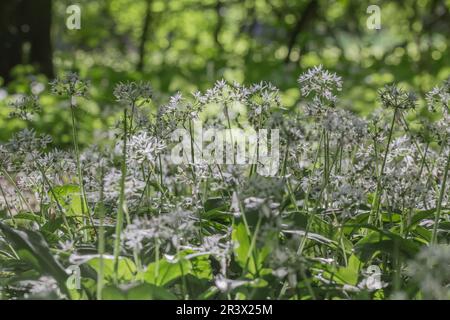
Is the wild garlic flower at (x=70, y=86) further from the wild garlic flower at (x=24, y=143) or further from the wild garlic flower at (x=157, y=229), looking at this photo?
the wild garlic flower at (x=157, y=229)

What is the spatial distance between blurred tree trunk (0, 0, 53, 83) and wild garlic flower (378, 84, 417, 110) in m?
8.24

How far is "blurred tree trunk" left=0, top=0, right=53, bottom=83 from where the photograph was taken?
9844mm

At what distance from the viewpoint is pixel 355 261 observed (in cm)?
224

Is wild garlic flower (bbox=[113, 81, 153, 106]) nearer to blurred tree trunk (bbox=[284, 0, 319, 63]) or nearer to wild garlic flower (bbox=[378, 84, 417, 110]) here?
wild garlic flower (bbox=[378, 84, 417, 110])

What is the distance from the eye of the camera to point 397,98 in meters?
2.35

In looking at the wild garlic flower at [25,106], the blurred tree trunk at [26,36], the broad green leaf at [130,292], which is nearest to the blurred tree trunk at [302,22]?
the blurred tree trunk at [26,36]

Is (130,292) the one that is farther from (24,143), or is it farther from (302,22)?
(302,22)

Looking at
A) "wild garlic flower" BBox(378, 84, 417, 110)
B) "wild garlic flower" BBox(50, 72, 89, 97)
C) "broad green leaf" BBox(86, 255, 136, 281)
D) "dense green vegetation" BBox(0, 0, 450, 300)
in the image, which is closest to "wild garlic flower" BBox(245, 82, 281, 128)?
"dense green vegetation" BBox(0, 0, 450, 300)

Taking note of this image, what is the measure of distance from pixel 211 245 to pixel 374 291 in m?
0.47

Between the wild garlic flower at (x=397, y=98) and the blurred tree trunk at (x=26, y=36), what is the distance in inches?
324

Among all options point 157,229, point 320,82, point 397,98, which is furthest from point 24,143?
point 397,98

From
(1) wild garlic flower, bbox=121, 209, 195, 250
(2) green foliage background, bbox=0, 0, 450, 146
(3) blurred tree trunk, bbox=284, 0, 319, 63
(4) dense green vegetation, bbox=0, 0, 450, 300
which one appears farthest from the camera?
(3) blurred tree trunk, bbox=284, 0, 319, 63
